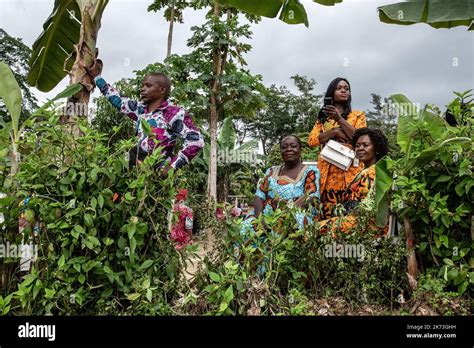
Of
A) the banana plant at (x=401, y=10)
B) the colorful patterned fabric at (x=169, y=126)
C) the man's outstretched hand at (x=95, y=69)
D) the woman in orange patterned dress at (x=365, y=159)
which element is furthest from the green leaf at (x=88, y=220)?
the banana plant at (x=401, y=10)

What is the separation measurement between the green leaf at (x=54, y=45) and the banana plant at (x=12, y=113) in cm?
142

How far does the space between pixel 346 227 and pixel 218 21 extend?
9736mm

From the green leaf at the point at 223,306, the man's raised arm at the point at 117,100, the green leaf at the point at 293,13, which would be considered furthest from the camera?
the green leaf at the point at 293,13

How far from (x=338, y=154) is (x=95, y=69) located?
78.3 inches

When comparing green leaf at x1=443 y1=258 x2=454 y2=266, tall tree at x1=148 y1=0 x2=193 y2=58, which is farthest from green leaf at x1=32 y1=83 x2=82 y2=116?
tall tree at x1=148 y1=0 x2=193 y2=58

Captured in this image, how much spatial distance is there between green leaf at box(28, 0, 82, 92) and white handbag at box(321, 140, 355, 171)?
2421 millimetres

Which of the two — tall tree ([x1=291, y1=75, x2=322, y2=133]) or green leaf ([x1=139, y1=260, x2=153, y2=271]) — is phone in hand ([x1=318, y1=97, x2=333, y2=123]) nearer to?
green leaf ([x1=139, y1=260, x2=153, y2=271])

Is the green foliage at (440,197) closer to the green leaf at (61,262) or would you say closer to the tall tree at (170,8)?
the green leaf at (61,262)

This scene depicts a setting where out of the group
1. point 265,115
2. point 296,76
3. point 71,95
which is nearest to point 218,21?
point 71,95

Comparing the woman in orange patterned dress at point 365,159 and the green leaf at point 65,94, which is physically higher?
the green leaf at point 65,94

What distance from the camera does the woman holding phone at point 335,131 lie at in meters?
3.88

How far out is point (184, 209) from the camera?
9.12 feet

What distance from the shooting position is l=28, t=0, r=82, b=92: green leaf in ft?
14.0
